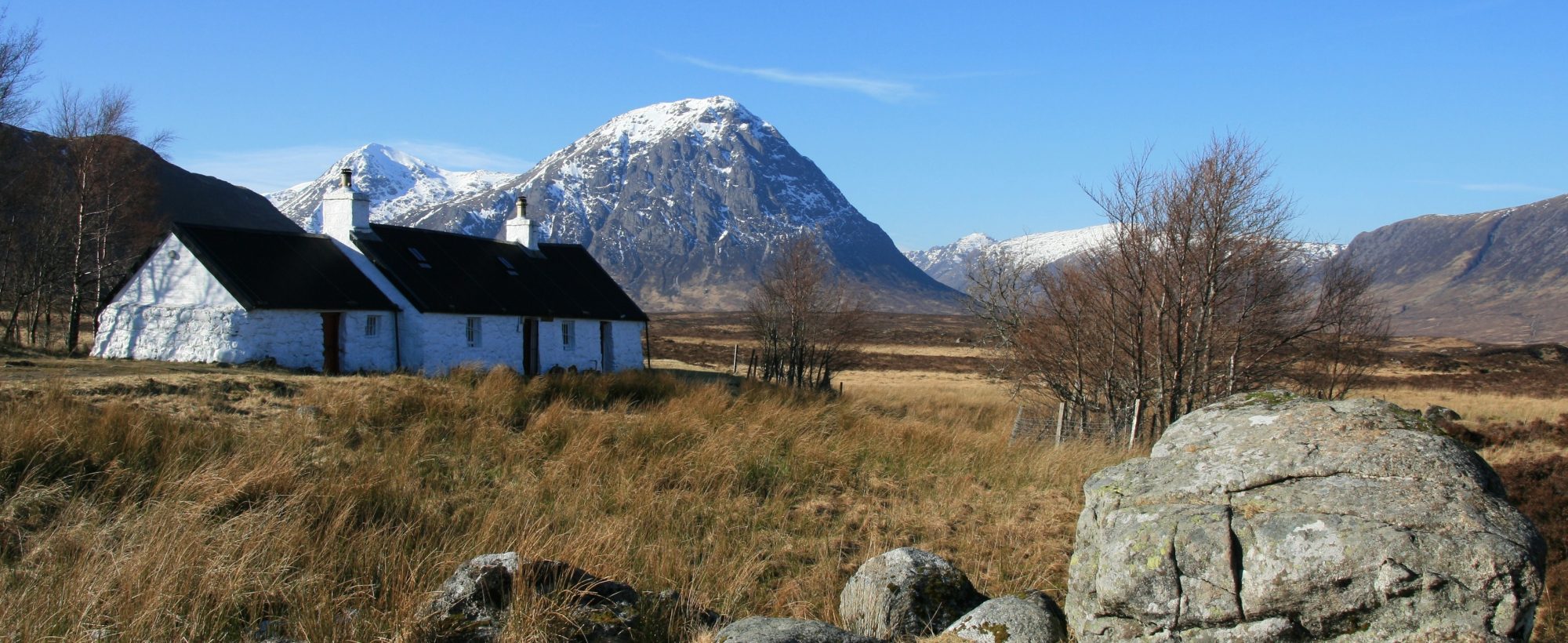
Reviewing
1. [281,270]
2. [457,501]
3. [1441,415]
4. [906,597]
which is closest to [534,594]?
[906,597]

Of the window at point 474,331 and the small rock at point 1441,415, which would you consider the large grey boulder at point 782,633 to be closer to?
the window at point 474,331

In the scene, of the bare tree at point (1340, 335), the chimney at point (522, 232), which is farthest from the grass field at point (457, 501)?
the chimney at point (522, 232)

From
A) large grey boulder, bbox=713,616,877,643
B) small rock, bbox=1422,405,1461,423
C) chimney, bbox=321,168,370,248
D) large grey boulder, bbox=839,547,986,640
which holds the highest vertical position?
chimney, bbox=321,168,370,248

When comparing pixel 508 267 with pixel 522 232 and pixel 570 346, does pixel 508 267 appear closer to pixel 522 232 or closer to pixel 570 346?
pixel 522 232

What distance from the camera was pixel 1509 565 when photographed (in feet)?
12.9

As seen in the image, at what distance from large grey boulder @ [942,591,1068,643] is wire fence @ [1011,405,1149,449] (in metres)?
9.63

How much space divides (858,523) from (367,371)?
1912 cm

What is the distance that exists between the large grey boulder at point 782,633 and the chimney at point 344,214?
2523cm

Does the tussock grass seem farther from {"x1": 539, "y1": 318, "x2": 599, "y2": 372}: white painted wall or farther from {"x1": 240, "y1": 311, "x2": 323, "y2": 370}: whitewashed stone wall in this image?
{"x1": 539, "y1": 318, "x2": 599, "y2": 372}: white painted wall

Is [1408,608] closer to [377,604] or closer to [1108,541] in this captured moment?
[1108,541]

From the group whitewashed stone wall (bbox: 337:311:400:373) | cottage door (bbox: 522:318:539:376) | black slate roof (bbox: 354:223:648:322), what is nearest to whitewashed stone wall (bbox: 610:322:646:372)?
black slate roof (bbox: 354:223:648:322)

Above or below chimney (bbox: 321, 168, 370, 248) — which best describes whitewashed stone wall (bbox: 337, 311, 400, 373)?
below

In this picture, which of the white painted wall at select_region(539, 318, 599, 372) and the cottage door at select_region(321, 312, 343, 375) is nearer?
the cottage door at select_region(321, 312, 343, 375)

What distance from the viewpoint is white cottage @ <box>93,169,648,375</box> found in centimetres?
2366
